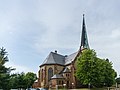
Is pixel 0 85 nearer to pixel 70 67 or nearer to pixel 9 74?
pixel 9 74

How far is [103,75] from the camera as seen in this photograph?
71.6 m

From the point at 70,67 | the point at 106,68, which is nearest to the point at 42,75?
the point at 70,67

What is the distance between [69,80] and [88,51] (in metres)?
20.4

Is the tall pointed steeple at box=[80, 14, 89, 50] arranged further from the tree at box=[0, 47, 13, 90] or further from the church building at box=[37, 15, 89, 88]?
the tree at box=[0, 47, 13, 90]

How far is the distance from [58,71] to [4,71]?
51.7 meters

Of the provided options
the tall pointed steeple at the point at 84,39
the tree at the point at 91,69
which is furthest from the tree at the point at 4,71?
the tall pointed steeple at the point at 84,39

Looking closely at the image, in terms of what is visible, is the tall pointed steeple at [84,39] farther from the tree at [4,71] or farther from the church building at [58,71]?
the tree at [4,71]

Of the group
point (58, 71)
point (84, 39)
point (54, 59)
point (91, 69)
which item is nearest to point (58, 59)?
point (54, 59)

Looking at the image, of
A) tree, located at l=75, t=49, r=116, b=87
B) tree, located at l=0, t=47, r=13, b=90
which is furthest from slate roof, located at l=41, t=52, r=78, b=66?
tree, located at l=0, t=47, r=13, b=90

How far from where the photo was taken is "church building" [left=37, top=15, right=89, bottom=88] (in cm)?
Answer: 8562

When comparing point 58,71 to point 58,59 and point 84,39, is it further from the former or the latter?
point 84,39

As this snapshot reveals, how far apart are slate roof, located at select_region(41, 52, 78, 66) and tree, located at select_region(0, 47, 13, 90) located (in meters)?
50.5

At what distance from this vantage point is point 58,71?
91750mm

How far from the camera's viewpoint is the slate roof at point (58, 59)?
93188mm
